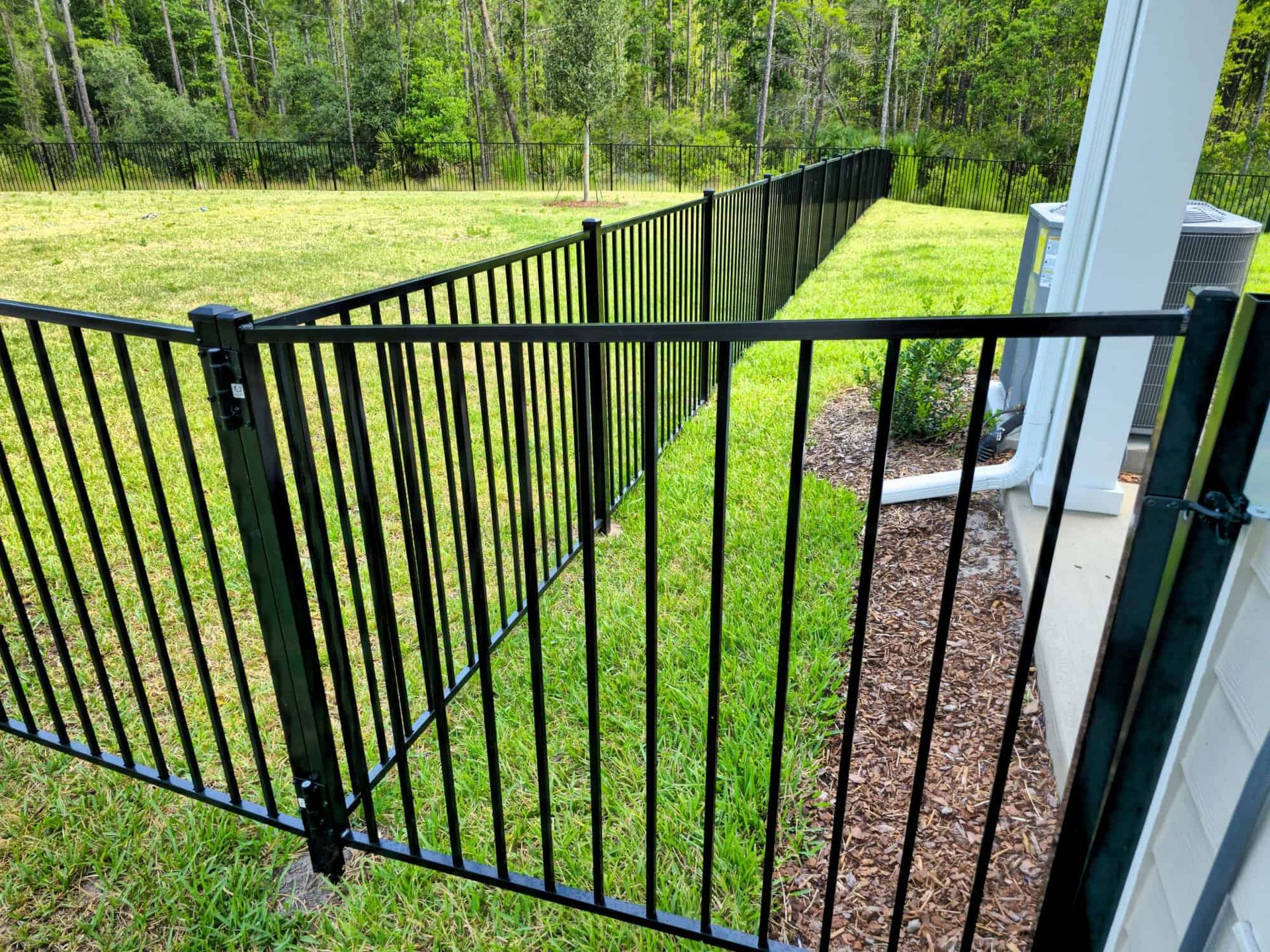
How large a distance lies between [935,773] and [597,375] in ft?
5.52

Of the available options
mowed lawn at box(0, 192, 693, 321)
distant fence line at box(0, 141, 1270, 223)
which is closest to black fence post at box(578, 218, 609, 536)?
mowed lawn at box(0, 192, 693, 321)

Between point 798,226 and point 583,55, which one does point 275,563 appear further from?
point 583,55

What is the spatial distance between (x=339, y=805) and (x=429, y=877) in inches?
12.0

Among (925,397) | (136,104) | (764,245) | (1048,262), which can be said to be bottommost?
(925,397)

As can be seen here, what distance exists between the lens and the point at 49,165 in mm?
25766

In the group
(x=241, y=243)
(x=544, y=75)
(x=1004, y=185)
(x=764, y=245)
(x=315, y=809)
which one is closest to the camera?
(x=315, y=809)

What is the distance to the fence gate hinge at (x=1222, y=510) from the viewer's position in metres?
1.03

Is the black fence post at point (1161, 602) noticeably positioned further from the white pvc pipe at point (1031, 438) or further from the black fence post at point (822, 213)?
the black fence post at point (822, 213)

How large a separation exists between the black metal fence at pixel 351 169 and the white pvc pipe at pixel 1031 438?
22.9 meters

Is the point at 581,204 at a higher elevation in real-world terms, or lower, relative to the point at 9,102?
lower

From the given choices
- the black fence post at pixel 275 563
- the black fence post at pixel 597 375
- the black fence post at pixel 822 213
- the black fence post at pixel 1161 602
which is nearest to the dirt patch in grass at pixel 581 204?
the black fence post at pixel 822 213

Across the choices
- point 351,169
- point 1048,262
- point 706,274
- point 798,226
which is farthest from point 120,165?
point 1048,262

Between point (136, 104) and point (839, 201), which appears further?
point (136, 104)

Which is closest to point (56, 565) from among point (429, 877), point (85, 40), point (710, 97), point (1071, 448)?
point (429, 877)
